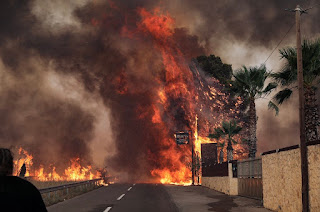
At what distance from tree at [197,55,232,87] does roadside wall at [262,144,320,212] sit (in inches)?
2621

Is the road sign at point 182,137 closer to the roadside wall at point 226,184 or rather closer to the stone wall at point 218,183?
the stone wall at point 218,183

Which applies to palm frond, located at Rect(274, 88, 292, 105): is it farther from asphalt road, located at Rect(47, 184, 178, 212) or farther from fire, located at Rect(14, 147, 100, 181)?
fire, located at Rect(14, 147, 100, 181)

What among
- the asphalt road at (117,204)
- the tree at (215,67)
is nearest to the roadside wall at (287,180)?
the asphalt road at (117,204)

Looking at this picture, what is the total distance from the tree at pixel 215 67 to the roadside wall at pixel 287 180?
66569mm

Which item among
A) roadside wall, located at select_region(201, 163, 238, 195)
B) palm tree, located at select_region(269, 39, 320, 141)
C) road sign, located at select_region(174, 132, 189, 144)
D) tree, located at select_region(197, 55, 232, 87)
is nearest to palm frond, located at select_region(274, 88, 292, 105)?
palm tree, located at select_region(269, 39, 320, 141)

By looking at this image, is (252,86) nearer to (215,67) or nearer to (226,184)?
(226,184)

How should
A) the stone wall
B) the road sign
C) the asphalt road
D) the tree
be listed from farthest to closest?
the tree → the road sign → the stone wall → the asphalt road

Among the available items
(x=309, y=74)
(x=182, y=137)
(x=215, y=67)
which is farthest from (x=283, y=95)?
(x=215, y=67)

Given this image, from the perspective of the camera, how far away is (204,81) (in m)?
81.5

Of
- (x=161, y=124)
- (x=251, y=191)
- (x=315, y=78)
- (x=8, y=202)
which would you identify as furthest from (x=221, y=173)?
(x=161, y=124)

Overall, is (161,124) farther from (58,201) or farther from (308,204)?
(308,204)

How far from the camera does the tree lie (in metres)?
83.6

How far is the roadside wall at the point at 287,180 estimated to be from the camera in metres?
11.8

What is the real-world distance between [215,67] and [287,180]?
7076 cm
